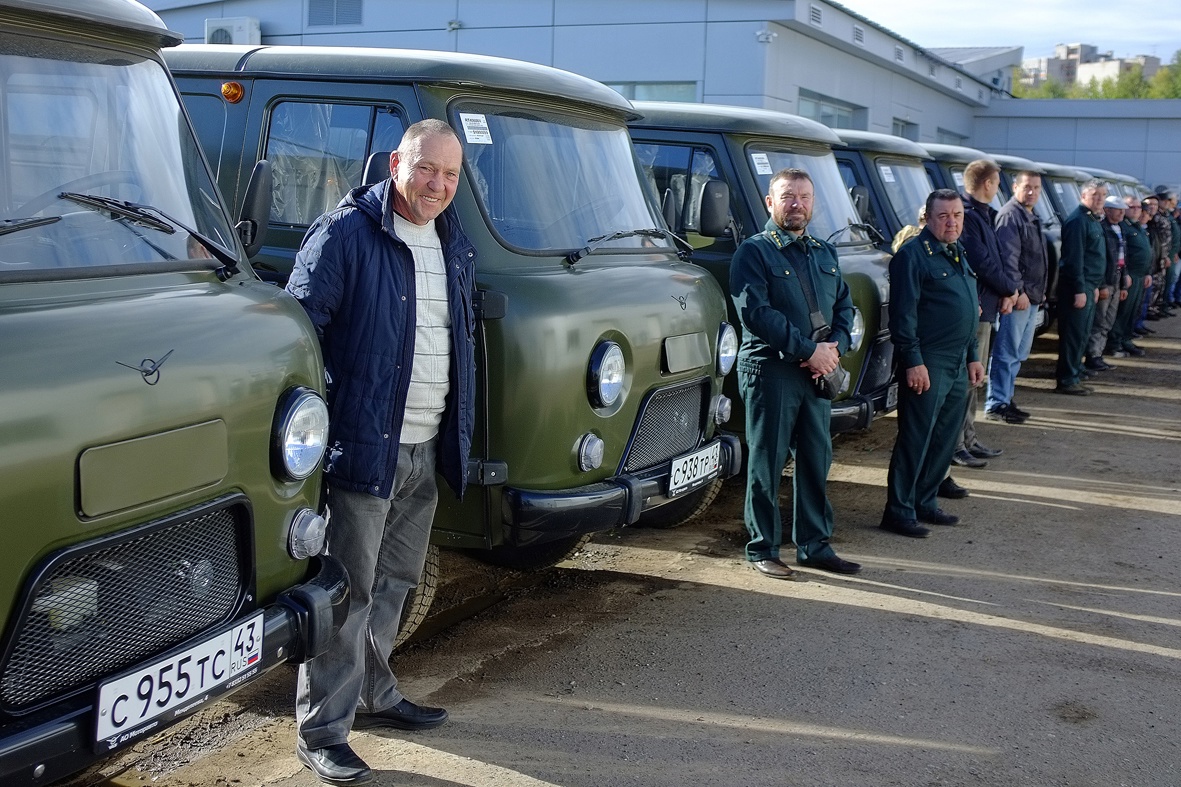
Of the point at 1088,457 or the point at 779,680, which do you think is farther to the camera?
the point at 1088,457

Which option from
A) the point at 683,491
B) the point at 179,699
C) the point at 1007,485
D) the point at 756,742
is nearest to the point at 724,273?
the point at 683,491

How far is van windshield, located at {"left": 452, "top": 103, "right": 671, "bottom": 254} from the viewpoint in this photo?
4996 mm

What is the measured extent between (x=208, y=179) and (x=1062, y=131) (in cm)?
4023

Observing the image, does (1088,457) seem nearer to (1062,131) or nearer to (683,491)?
(683,491)

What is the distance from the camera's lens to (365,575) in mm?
3885

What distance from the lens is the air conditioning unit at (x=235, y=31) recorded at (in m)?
21.7

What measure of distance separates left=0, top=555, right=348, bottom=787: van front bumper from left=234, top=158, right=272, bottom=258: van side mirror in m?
1.07

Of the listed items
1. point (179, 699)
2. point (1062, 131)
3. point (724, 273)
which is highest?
point (1062, 131)

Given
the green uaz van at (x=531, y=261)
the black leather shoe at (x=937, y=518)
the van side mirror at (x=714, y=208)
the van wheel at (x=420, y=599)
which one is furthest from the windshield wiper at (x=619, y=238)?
the black leather shoe at (x=937, y=518)

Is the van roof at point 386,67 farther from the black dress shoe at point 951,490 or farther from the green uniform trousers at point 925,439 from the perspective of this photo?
the black dress shoe at point 951,490

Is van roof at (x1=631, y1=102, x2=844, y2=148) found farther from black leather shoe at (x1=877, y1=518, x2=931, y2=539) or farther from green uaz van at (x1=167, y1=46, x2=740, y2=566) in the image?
black leather shoe at (x1=877, y1=518, x2=931, y2=539)

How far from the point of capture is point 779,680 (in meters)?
4.93

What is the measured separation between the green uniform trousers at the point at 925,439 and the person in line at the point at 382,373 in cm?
369

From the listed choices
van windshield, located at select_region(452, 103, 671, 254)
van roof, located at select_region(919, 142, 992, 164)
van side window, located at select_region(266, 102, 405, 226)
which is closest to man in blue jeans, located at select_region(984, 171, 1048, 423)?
van roof, located at select_region(919, 142, 992, 164)
